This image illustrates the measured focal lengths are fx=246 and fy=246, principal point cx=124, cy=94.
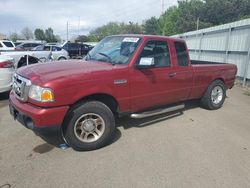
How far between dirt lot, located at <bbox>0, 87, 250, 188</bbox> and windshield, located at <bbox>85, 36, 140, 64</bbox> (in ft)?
4.73

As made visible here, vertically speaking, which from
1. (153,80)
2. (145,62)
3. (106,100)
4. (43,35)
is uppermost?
(43,35)

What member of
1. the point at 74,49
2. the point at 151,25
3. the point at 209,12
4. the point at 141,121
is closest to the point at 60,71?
the point at 141,121

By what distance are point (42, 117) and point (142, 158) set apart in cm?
162

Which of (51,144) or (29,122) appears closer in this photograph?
(29,122)

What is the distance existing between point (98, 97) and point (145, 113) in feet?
3.56

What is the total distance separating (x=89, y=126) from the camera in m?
4.06

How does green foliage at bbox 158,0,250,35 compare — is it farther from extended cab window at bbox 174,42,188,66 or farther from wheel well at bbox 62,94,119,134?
wheel well at bbox 62,94,119,134

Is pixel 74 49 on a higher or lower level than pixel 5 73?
higher

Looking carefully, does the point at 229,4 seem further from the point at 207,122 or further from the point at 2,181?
the point at 2,181

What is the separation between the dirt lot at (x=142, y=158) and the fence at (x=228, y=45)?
5.16 meters

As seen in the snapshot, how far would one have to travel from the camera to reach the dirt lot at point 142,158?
10.6ft

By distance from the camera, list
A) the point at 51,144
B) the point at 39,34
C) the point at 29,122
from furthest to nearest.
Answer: the point at 39,34
the point at 51,144
the point at 29,122

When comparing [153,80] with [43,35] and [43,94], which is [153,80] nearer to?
[43,94]

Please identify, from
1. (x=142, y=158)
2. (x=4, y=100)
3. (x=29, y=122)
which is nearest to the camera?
(x=29, y=122)
